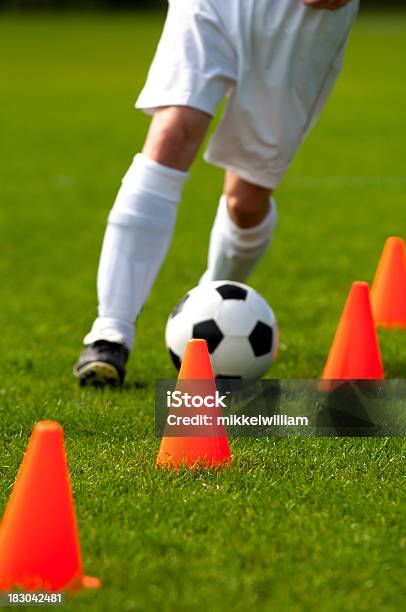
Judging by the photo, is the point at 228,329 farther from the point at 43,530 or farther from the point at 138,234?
the point at 43,530

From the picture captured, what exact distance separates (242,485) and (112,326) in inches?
56.7

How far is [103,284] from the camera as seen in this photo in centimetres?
479

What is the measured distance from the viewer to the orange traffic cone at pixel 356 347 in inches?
185

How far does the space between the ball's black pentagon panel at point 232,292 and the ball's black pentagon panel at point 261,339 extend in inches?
5.4

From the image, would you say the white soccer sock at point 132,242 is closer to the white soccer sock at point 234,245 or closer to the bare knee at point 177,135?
the bare knee at point 177,135

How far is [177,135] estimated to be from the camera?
466 centimetres

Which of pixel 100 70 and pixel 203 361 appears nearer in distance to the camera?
pixel 203 361

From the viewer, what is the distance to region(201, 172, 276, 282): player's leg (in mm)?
5547

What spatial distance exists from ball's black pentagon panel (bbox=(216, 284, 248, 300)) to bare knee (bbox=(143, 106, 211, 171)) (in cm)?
49

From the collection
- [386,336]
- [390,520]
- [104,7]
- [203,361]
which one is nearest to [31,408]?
[203,361]

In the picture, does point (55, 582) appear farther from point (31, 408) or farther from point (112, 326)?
point (112, 326)

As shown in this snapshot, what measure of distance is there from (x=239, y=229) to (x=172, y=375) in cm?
98

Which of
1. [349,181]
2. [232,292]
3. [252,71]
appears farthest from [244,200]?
[349,181]

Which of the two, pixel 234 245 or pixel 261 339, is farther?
pixel 234 245
